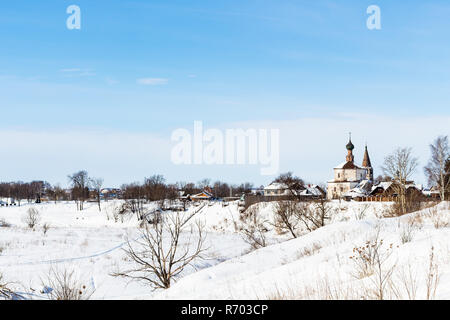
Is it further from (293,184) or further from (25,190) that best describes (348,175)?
(25,190)

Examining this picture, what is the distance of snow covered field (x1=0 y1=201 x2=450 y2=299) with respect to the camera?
7.23 m

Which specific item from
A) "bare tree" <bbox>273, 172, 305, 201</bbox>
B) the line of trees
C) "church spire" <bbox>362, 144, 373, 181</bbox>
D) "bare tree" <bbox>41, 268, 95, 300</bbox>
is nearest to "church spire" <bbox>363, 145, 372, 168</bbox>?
"church spire" <bbox>362, 144, 373, 181</bbox>

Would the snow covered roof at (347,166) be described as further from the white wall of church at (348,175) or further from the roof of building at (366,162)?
the roof of building at (366,162)

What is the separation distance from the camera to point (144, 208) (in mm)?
65125

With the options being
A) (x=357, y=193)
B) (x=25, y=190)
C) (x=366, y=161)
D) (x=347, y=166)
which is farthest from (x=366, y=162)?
(x=25, y=190)

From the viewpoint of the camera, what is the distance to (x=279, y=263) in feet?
43.5

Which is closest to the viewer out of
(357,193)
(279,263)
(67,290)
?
(67,290)

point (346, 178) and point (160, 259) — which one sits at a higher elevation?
point (346, 178)

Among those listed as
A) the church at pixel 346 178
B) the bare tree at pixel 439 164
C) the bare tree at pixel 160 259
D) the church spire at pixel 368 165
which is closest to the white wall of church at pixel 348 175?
the church at pixel 346 178

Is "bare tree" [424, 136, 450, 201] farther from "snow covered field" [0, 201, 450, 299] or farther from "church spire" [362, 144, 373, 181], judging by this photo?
"church spire" [362, 144, 373, 181]

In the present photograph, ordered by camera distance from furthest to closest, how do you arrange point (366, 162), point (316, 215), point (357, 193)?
point (366, 162), point (357, 193), point (316, 215)

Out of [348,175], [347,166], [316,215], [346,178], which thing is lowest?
[316,215]

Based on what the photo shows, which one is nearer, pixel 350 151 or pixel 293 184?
pixel 293 184
